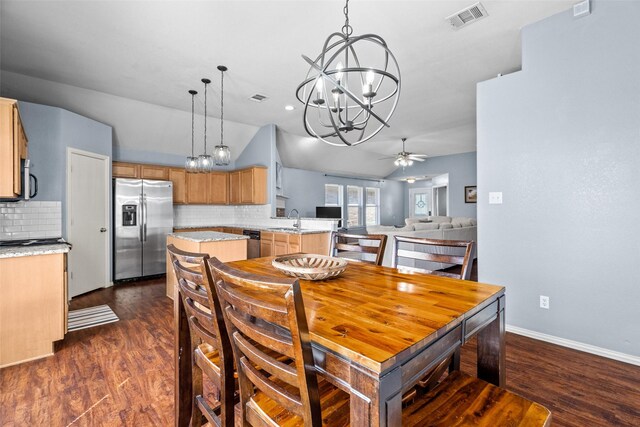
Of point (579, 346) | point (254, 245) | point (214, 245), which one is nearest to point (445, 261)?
point (579, 346)

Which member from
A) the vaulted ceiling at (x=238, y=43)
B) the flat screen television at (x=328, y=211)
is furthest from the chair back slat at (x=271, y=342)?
the flat screen television at (x=328, y=211)

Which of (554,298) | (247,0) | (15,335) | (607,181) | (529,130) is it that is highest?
(247,0)

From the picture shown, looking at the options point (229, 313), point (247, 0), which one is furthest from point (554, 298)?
point (247, 0)

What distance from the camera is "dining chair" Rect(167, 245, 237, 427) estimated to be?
116 centimetres

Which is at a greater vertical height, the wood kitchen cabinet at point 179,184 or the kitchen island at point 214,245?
the wood kitchen cabinet at point 179,184

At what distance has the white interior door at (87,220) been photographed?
13.4 feet

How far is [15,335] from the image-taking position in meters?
2.38

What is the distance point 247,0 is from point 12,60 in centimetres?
305

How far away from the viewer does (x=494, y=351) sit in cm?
137

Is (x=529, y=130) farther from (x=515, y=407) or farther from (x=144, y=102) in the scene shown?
(x=144, y=102)

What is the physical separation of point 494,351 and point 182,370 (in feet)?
4.85

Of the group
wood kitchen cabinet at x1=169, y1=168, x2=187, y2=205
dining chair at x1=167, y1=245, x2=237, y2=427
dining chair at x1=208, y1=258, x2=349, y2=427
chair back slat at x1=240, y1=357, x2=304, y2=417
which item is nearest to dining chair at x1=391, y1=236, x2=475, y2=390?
dining chair at x1=208, y1=258, x2=349, y2=427

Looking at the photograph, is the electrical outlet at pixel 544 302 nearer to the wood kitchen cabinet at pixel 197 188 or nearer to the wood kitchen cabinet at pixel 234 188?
the wood kitchen cabinet at pixel 234 188

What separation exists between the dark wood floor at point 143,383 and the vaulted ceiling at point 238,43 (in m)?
2.83
